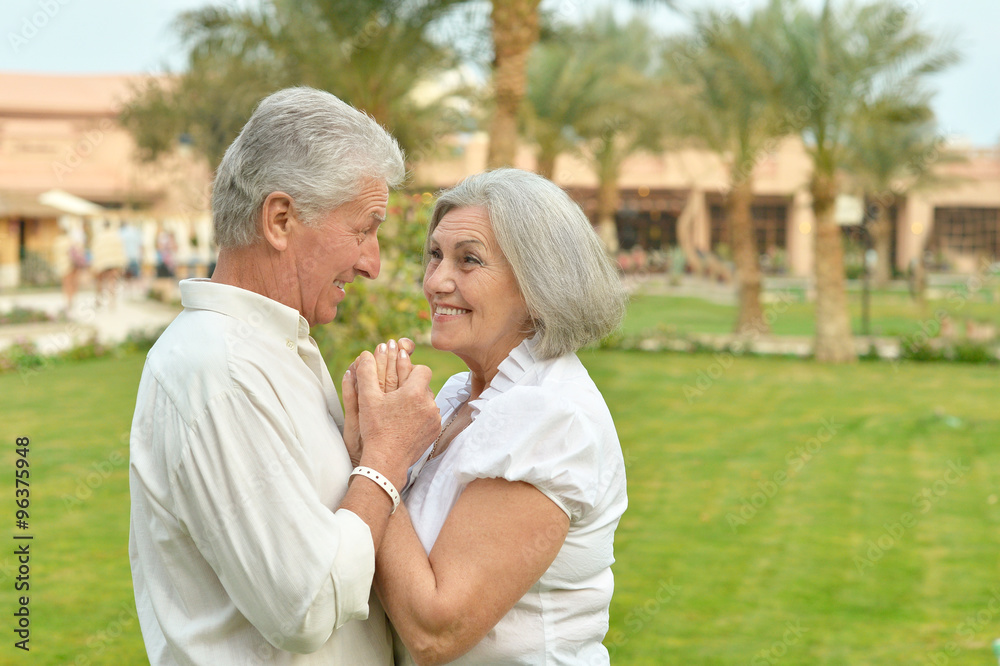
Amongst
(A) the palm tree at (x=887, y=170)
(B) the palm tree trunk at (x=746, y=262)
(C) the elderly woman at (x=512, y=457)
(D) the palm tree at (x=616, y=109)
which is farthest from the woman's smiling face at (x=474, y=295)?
(A) the palm tree at (x=887, y=170)

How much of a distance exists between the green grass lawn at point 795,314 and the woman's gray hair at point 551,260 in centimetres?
1603

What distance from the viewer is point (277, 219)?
1842 millimetres

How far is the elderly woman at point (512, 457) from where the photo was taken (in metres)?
1.78

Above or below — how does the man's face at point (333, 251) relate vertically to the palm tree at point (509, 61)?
below

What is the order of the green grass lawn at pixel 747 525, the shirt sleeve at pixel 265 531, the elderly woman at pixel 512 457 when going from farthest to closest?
the green grass lawn at pixel 747 525 → the elderly woman at pixel 512 457 → the shirt sleeve at pixel 265 531

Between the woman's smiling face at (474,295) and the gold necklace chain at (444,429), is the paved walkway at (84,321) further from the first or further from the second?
the woman's smiling face at (474,295)

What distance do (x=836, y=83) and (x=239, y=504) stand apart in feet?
50.7

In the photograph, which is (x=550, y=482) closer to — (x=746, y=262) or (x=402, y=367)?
(x=402, y=367)

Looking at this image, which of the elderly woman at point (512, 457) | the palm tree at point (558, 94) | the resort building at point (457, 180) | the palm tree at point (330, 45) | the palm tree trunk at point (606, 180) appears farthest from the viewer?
the resort building at point (457, 180)

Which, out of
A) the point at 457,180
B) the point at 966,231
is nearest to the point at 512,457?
the point at 457,180

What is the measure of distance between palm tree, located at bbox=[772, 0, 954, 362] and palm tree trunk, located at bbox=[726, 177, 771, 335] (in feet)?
7.95

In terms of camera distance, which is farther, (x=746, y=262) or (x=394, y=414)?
(x=746, y=262)

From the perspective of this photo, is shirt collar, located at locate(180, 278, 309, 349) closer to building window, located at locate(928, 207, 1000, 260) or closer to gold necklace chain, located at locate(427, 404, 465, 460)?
gold necklace chain, located at locate(427, 404, 465, 460)

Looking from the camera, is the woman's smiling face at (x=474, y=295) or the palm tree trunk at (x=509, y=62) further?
the palm tree trunk at (x=509, y=62)
